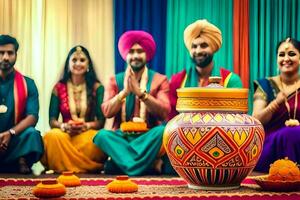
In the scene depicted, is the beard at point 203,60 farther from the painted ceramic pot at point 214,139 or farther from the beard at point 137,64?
the painted ceramic pot at point 214,139

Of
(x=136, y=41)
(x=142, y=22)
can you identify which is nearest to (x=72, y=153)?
(x=136, y=41)

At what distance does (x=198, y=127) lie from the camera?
350cm

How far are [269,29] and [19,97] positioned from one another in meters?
2.95

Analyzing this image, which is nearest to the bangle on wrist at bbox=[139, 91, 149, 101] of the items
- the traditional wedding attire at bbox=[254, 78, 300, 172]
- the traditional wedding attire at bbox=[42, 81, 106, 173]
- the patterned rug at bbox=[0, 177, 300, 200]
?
the traditional wedding attire at bbox=[42, 81, 106, 173]

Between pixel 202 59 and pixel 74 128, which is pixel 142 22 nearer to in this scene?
pixel 202 59

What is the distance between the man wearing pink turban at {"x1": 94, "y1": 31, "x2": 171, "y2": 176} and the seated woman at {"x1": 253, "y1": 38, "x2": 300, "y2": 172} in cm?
88

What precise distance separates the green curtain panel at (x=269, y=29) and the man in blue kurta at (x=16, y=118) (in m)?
2.60

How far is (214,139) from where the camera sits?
11.4 ft

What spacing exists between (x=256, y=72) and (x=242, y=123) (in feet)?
12.4

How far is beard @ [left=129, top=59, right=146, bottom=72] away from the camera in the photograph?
5816mm

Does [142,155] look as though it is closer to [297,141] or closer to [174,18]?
[297,141]

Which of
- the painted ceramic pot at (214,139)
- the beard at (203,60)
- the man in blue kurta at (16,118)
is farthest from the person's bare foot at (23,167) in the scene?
the painted ceramic pot at (214,139)

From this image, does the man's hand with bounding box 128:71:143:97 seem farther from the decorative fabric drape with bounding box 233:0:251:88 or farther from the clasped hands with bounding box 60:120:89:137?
the decorative fabric drape with bounding box 233:0:251:88

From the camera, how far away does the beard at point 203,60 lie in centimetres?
562
